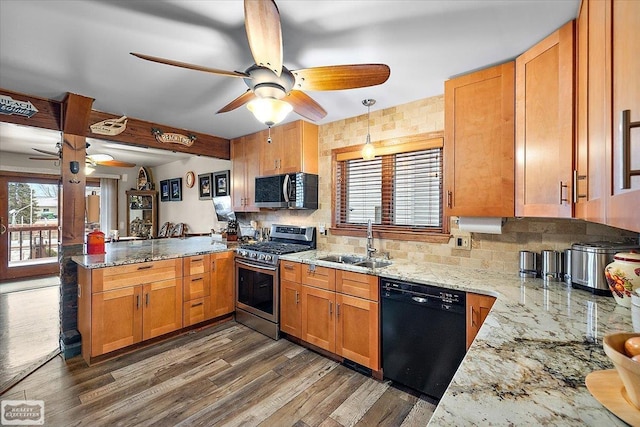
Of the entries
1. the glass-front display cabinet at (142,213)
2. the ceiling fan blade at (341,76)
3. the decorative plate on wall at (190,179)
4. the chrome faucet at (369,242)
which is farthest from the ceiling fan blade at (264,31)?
the glass-front display cabinet at (142,213)

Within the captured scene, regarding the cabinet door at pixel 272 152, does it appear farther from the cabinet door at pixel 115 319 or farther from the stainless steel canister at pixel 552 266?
the stainless steel canister at pixel 552 266

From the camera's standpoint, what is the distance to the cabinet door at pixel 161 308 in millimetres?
2791

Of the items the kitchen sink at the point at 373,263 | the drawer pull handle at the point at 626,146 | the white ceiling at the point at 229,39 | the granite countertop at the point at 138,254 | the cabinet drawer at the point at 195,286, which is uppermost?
the white ceiling at the point at 229,39

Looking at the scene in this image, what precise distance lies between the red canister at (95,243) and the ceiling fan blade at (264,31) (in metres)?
2.69

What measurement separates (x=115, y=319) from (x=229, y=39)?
254 centimetres

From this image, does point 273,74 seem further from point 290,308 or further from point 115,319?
point 115,319

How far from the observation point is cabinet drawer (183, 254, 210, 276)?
3.11 meters

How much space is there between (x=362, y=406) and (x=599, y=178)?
6.29 feet

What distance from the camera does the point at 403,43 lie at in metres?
1.76

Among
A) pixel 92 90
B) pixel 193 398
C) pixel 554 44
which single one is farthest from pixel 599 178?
pixel 92 90

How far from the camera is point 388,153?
286 centimetres

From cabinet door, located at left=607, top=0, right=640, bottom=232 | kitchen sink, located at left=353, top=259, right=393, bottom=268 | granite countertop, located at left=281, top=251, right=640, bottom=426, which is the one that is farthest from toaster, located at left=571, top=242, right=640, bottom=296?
kitchen sink, located at left=353, top=259, right=393, bottom=268

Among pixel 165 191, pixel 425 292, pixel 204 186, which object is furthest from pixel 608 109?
pixel 165 191

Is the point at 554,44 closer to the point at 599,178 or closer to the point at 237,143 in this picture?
the point at 599,178
